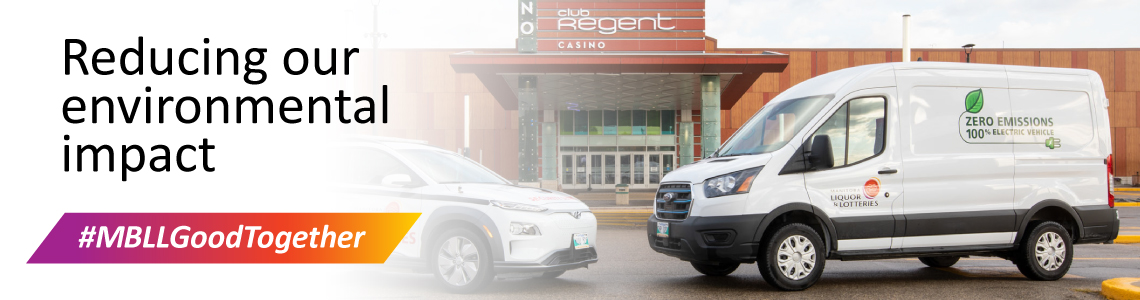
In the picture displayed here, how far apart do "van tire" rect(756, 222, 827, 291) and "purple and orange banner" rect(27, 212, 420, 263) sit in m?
3.37

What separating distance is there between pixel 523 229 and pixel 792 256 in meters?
2.51

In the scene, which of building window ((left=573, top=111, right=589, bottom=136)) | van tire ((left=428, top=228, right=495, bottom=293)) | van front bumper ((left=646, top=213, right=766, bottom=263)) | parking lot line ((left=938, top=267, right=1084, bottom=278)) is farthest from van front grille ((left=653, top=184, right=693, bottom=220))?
building window ((left=573, top=111, right=589, bottom=136))

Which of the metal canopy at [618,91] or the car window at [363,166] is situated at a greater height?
the metal canopy at [618,91]

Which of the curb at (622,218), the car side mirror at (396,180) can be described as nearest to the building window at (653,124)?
the curb at (622,218)

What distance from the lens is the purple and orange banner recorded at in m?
6.86

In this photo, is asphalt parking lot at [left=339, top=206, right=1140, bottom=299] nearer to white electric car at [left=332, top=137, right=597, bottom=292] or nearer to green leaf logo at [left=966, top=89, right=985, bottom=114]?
white electric car at [left=332, top=137, right=597, bottom=292]

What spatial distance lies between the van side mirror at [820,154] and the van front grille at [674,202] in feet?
3.78

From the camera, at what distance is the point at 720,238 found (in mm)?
6758

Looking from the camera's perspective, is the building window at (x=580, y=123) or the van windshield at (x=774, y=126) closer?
the van windshield at (x=774, y=126)

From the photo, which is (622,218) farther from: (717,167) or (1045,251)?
(1045,251)

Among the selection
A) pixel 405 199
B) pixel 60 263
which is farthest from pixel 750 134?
pixel 60 263

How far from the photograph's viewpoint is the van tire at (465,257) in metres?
6.50

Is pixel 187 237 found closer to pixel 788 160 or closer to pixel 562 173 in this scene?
pixel 788 160

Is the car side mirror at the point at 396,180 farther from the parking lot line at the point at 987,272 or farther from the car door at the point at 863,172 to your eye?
the parking lot line at the point at 987,272
